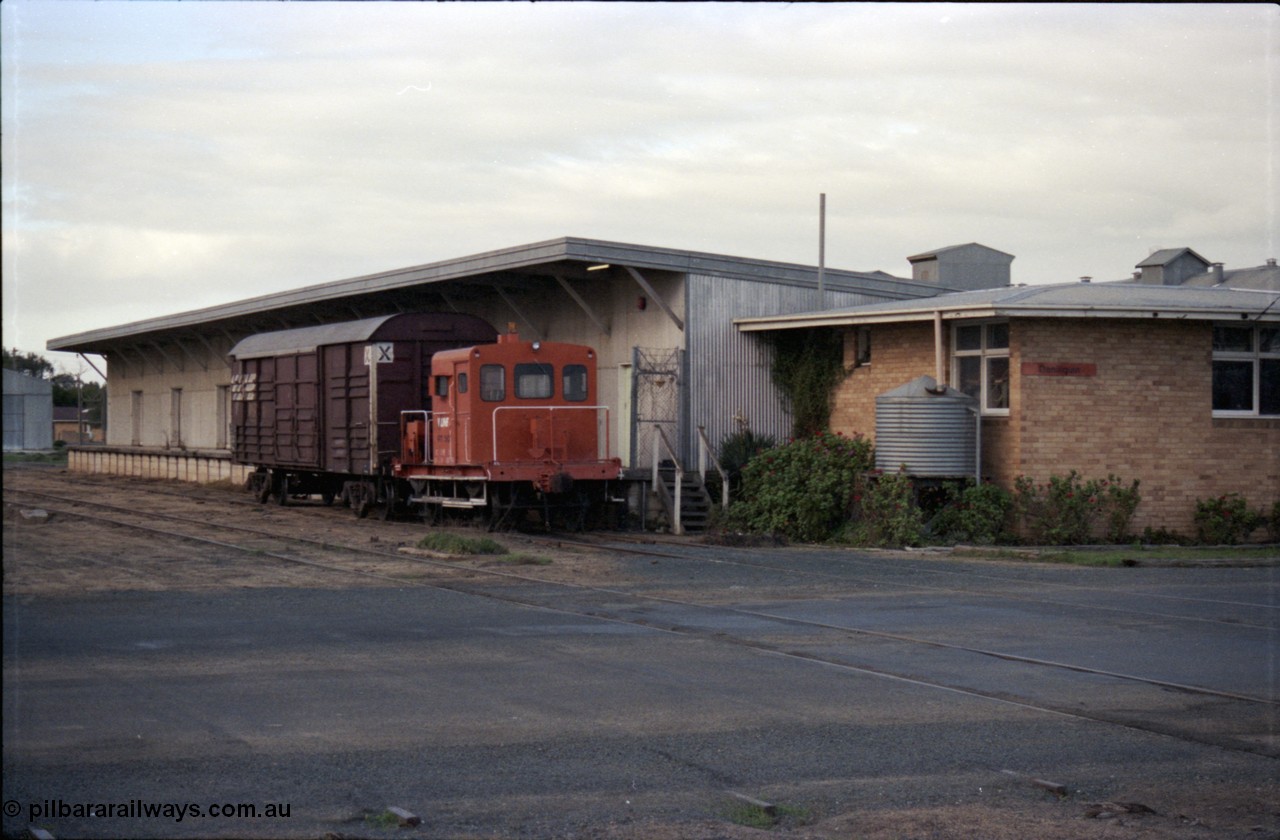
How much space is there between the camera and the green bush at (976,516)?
1988 centimetres

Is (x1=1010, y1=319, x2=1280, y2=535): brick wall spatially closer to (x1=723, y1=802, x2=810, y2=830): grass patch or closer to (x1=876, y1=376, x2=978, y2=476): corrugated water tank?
(x1=876, y1=376, x2=978, y2=476): corrugated water tank

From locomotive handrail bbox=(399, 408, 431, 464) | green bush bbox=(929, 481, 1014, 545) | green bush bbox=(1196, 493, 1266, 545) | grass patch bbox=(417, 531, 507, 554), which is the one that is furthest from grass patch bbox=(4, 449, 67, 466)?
green bush bbox=(1196, 493, 1266, 545)

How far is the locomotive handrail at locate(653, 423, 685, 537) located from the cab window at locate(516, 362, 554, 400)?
2.63 metres

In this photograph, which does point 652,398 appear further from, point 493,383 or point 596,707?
point 596,707

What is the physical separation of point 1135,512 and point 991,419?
104 inches

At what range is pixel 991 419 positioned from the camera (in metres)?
21.0

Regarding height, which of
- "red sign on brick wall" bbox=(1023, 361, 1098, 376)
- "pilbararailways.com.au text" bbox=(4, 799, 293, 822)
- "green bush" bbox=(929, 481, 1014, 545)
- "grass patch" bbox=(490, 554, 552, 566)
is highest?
"red sign on brick wall" bbox=(1023, 361, 1098, 376)

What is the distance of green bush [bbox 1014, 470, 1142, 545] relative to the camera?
19969 mm

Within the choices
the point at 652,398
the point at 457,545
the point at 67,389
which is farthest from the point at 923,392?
the point at 67,389

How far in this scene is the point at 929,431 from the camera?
66.4 feet

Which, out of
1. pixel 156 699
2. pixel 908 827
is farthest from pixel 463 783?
pixel 156 699

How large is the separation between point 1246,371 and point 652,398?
10317mm

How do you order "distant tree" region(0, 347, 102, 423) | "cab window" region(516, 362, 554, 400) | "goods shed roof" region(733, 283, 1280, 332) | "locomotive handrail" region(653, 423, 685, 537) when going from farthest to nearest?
"distant tree" region(0, 347, 102, 423), "locomotive handrail" region(653, 423, 685, 537), "cab window" region(516, 362, 554, 400), "goods shed roof" region(733, 283, 1280, 332)

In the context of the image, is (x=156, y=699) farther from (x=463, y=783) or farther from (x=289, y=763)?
(x=463, y=783)
